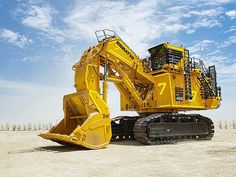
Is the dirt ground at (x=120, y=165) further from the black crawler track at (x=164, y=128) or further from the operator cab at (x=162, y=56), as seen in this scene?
the operator cab at (x=162, y=56)

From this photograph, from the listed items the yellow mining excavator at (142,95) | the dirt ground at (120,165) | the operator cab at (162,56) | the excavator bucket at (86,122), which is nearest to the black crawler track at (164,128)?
the yellow mining excavator at (142,95)

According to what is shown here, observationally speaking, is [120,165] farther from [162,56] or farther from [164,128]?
[162,56]

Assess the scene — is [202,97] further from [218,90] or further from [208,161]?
[208,161]

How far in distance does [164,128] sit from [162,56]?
3483 mm

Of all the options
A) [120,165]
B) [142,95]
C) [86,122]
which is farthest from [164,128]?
[120,165]

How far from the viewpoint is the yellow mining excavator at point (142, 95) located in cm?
1256

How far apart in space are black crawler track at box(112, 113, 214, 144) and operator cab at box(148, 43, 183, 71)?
2.51 m

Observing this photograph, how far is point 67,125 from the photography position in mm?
13727

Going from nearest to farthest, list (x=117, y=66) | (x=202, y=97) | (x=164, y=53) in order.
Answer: (x=117, y=66)
(x=164, y=53)
(x=202, y=97)

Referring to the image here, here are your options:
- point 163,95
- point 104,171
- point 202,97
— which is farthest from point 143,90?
point 104,171

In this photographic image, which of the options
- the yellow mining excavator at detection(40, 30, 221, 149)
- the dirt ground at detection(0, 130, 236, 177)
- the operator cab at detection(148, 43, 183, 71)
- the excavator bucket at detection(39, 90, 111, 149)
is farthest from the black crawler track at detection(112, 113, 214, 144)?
the dirt ground at detection(0, 130, 236, 177)

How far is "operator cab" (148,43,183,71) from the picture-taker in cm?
1526

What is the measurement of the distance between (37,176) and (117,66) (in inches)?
324

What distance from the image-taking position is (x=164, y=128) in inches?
567
